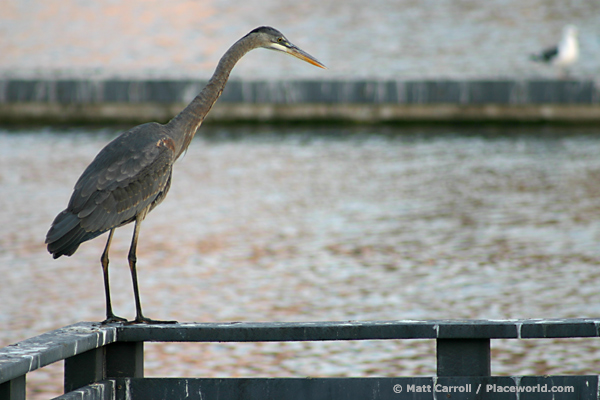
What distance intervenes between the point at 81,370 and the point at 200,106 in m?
1.88

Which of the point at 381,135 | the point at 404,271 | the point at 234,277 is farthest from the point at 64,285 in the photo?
the point at 381,135

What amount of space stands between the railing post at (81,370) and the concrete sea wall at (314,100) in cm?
1811

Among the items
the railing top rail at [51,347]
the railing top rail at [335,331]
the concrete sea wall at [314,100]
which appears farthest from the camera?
the concrete sea wall at [314,100]

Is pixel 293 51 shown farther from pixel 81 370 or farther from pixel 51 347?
pixel 51 347

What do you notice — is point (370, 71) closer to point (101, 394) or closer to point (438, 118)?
point (438, 118)

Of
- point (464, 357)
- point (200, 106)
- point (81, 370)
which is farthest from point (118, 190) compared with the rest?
point (464, 357)

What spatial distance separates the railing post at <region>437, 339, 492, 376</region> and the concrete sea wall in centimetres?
1802

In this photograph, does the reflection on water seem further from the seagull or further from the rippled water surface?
the rippled water surface

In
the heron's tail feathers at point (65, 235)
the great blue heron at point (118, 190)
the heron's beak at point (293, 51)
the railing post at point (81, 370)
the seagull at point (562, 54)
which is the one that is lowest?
the railing post at point (81, 370)

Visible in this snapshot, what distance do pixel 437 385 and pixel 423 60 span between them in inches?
1055

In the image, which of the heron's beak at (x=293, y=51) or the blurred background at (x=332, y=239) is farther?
the blurred background at (x=332, y=239)

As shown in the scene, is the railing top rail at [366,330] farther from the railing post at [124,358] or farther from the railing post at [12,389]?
the railing post at [12,389]

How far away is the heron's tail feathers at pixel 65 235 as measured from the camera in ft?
14.2

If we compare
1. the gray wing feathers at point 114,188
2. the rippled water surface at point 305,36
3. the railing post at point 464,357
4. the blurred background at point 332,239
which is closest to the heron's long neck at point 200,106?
the gray wing feathers at point 114,188
